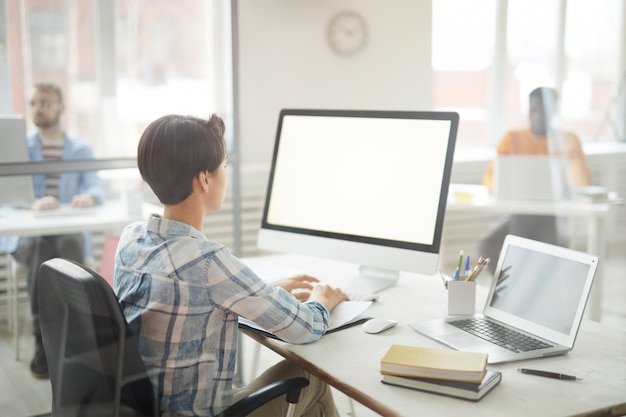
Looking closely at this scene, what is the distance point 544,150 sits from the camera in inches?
145

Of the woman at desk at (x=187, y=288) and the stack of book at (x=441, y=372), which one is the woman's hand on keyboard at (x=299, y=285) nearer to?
the woman at desk at (x=187, y=288)

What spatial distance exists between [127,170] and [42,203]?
0.36 m

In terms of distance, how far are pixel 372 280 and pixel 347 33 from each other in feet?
8.87

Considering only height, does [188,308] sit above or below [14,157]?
below

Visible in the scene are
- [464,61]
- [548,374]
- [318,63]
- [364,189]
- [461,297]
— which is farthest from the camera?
[464,61]

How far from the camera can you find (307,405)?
1802 mm

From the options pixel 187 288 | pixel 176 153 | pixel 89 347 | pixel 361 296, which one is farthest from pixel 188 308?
pixel 361 296

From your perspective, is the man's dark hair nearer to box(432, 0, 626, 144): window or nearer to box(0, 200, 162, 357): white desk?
box(0, 200, 162, 357): white desk

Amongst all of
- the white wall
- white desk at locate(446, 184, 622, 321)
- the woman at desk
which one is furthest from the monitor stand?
the white wall

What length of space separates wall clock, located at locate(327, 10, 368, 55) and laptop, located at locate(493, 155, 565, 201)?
1330 millimetres

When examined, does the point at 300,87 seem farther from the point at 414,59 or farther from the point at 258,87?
the point at 414,59

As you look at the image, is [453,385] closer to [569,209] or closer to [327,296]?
[327,296]

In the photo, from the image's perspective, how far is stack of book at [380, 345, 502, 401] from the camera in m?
1.33

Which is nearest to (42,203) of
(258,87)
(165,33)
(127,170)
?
(127,170)
